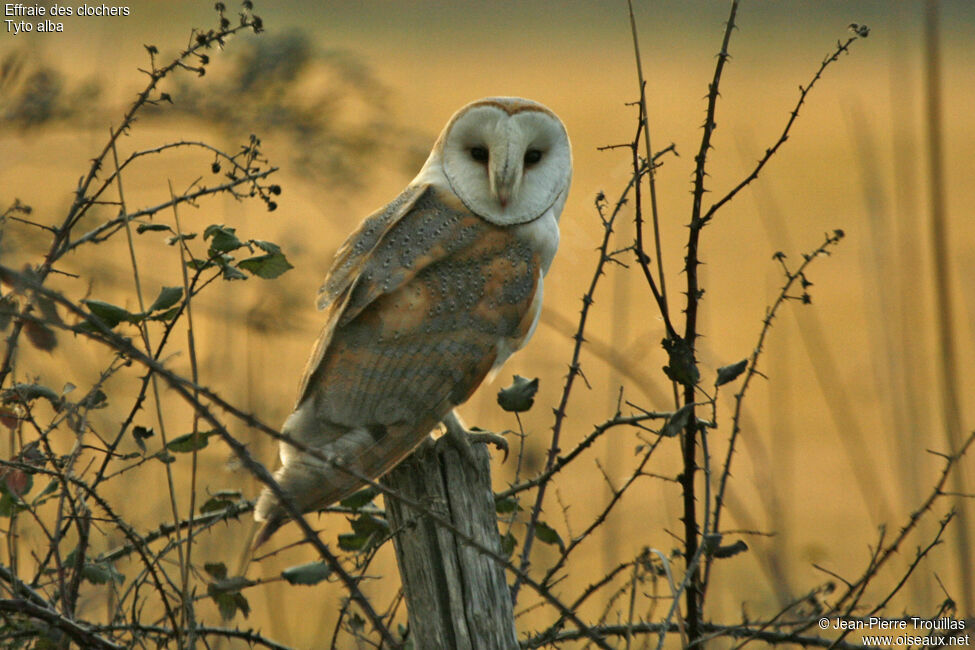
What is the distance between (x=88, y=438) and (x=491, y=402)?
9.33 feet

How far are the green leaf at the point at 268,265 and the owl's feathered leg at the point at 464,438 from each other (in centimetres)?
66

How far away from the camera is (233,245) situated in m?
2.15

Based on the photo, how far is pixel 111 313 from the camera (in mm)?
2129

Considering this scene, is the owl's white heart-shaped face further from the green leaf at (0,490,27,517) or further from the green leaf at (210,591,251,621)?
the green leaf at (0,490,27,517)

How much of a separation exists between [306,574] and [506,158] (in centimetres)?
134

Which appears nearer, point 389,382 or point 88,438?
point 389,382

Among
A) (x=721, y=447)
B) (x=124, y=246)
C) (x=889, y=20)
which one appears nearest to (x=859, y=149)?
(x=889, y=20)

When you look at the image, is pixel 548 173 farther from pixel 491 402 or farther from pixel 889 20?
pixel 889 20

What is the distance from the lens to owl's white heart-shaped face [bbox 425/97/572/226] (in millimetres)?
2934

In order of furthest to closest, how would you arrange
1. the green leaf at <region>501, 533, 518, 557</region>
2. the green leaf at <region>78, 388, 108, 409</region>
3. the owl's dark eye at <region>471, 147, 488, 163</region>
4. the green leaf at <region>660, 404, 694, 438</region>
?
the owl's dark eye at <region>471, 147, 488, 163</region> < the green leaf at <region>501, 533, 518, 557</region> < the green leaf at <region>78, 388, 108, 409</region> < the green leaf at <region>660, 404, 694, 438</region>

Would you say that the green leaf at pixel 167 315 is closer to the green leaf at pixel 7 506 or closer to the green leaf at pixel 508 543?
the green leaf at pixel 7 506

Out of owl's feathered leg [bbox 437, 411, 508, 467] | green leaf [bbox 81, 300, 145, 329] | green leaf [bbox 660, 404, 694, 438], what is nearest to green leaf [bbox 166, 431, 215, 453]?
green leaf [bbox 81, 300, 145, 329]

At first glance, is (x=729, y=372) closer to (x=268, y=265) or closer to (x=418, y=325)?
(x=418, y=325)

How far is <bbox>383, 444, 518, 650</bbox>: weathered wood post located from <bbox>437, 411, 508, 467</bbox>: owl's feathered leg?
0.44 ft
